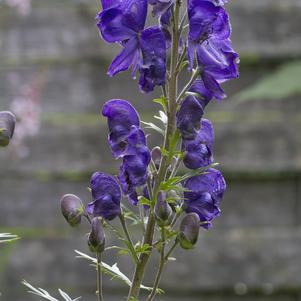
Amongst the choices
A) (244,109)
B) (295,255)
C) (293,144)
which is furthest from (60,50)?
(295,255)

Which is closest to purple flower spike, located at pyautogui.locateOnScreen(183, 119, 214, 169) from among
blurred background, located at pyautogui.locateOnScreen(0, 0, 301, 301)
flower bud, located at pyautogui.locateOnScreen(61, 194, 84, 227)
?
flower bud, located at pyautogui.locateOnScreen(61, 194, 84, 227)

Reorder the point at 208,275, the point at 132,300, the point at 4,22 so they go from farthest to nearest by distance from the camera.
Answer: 1. the point at 4,22
2. the point at 208,275
3. the point at 132,300

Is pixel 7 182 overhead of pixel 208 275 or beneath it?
overhead

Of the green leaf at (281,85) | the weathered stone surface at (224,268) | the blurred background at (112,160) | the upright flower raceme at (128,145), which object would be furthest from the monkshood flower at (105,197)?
the weathered stone surface at (224,268)

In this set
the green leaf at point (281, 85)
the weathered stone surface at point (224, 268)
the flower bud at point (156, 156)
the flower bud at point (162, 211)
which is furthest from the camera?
the weathered stone surface at point (224, 268)

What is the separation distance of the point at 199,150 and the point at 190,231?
96mm

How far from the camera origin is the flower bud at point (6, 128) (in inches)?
30.4

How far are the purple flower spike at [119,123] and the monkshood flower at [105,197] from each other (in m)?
0.03

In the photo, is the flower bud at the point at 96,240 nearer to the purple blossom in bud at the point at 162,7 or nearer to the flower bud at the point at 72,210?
the flower bud at the point at 72,210

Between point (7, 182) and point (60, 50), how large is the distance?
55 centimetres

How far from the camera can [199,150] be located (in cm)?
81

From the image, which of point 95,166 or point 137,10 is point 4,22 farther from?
point 137,10

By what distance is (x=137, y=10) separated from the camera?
2.68 ft

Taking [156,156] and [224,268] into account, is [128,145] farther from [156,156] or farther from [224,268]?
[224,268]
